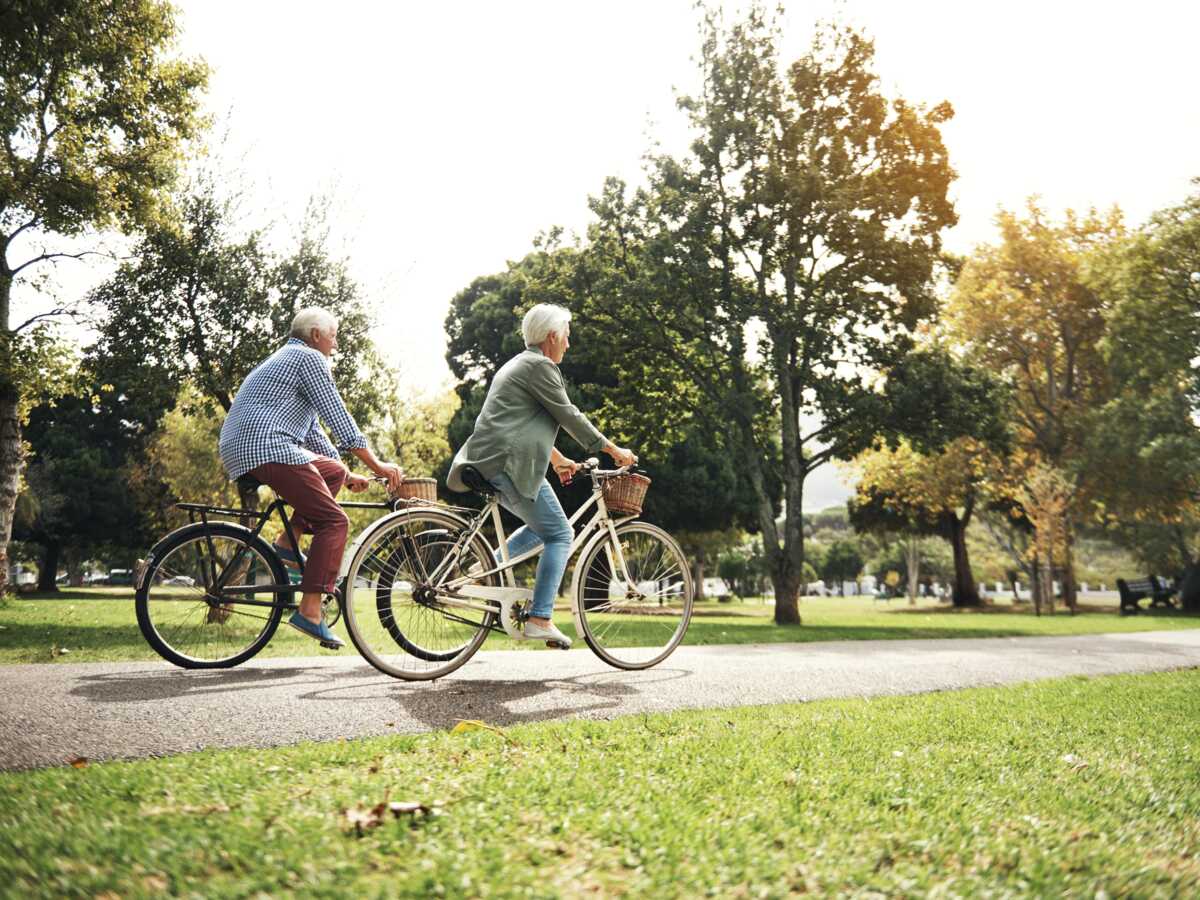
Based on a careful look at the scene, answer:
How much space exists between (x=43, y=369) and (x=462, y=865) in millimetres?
14294

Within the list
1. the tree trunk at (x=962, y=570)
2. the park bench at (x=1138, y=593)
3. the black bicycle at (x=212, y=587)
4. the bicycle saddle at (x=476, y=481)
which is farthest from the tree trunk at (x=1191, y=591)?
the black bicycle at (x=212, y=587)

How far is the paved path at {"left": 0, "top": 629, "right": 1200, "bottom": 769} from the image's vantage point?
323 centimetres

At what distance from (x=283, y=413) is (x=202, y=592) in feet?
3.86

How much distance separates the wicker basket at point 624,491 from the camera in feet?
18.7

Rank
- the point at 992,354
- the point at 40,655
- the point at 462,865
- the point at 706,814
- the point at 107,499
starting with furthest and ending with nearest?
the point at 107,499
the point at 992,354
the point at 40,655
the point at 706,814
the point at 462,865

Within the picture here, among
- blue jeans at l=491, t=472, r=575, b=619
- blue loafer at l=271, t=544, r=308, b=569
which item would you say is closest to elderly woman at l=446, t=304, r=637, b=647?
blue jeans at l=491, t=472, r=575, b=619

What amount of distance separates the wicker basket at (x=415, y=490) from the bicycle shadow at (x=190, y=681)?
115 cm

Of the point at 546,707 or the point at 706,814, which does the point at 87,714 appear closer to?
the point at 546,707

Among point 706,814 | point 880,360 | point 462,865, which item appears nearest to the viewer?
point 462,865

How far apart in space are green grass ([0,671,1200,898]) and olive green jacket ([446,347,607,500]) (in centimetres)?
187

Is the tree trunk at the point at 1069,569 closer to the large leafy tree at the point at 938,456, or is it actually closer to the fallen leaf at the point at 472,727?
the large leafy tree at the point at 938,456

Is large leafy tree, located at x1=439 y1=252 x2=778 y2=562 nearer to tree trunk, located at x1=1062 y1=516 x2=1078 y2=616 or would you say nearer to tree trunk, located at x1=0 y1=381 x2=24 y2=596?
tree trunk, located at x1=0 y1=381 x2=24 y2=596

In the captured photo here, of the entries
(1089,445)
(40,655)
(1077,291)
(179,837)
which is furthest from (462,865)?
(1077,291)

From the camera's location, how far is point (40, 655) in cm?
635
